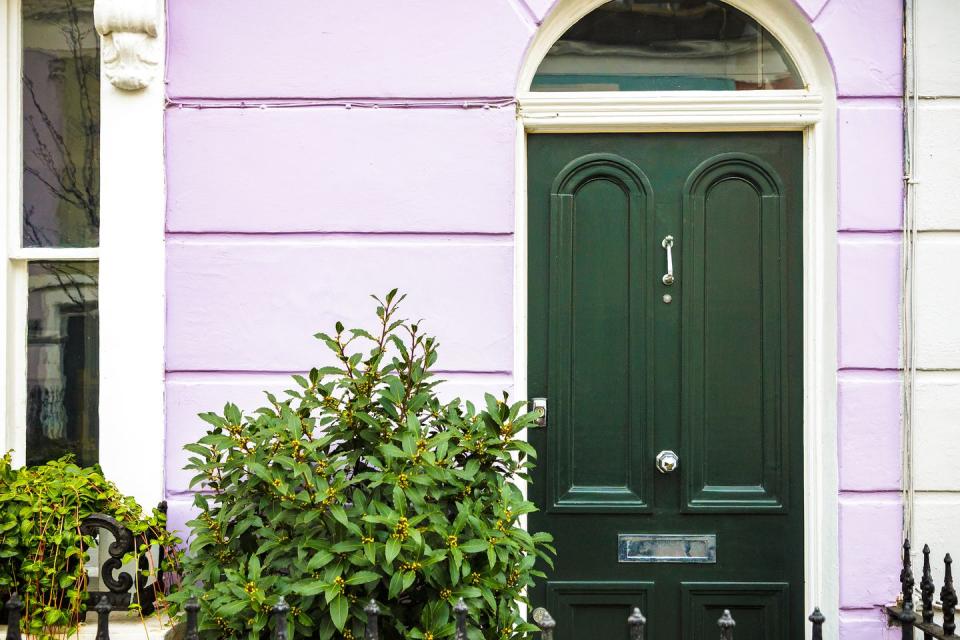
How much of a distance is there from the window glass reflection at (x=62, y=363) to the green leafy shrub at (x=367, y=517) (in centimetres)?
98

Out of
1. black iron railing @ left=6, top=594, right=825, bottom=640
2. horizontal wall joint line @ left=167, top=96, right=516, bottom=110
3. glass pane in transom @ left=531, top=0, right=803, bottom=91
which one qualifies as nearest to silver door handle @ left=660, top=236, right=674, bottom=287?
glass pane in transom @ left=531, top=0, right=803, bottom=91

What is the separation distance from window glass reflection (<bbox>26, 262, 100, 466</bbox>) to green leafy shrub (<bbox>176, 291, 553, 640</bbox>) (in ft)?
3.21

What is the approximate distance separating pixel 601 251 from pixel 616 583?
4.71ft

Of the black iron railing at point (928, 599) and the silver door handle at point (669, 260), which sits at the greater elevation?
the silver door handle at point (669, 260)

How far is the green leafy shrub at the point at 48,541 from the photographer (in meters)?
3.27

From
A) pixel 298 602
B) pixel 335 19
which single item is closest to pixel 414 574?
pixel 298 602

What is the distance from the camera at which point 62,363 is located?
3963 mm

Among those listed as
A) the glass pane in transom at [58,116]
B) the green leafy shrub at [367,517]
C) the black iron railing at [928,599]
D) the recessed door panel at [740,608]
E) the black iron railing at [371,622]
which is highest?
the glass pane in transom at [58,116]

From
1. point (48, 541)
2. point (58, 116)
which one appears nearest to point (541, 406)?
point (48, 541)

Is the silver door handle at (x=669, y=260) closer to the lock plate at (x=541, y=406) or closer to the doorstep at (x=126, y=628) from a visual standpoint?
the lock plate at (x=541, y=406)

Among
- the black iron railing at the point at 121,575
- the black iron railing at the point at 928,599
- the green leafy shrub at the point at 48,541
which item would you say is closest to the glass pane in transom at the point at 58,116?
the green leafy shrub at the point at 48,541

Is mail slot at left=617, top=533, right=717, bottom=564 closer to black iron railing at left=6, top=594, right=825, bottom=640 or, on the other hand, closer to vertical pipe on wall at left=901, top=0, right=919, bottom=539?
vertical pipe on wall at left=901, top=0, right=919, bottom=539

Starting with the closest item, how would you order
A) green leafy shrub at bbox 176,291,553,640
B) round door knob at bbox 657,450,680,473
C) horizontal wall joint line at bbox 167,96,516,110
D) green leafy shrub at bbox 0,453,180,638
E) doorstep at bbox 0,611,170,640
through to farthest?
green leafy shrub at bbox 176,291,553,640 → green leafy shrub at bbox 0,453,180,638 → doorstep at bbox 0,611,170,640 → horizontal wall joint line at bbox 167,96,516,110 → round door knob at bbox 657,450,680,473

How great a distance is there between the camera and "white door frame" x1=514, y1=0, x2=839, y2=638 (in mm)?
3859
